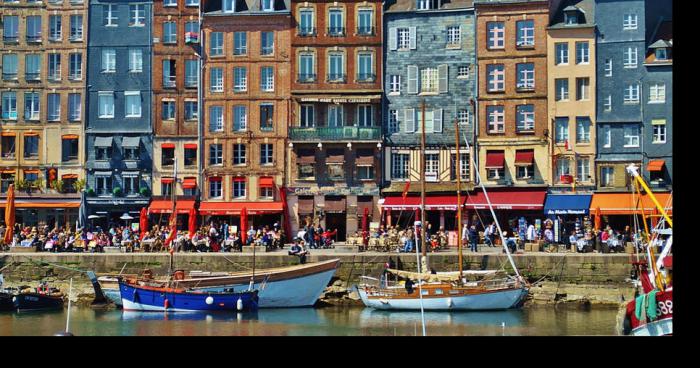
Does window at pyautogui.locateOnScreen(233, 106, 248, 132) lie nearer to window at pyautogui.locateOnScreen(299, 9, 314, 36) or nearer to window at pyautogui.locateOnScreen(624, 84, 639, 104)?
window at pyautogui.locateOnScreen(299, 9, 314, 36)

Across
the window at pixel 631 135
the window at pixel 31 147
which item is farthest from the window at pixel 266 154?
the window at pixel 631 135

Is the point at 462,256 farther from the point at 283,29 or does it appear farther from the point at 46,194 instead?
the point at 46,194

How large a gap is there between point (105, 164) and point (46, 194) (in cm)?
241

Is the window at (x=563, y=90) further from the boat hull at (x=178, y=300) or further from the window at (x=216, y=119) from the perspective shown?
the boat hull at (x=178, y=300)

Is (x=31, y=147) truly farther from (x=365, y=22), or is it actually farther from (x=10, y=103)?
(x=365, y=22)

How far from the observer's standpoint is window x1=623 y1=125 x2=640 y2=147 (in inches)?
1471

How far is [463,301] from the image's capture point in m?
30.9

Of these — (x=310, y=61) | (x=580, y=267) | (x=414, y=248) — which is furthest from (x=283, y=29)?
(x=580, y=267)

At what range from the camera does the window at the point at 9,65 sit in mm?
38688

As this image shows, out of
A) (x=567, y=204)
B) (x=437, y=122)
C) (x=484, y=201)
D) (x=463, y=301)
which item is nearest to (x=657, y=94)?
(x=567, y=204)

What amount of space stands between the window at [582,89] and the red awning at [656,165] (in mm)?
3142

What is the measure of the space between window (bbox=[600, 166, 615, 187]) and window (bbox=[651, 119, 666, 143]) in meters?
1.67

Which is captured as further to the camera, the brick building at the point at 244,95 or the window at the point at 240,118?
the window at the point at 240,118

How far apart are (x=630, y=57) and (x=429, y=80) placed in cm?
675
